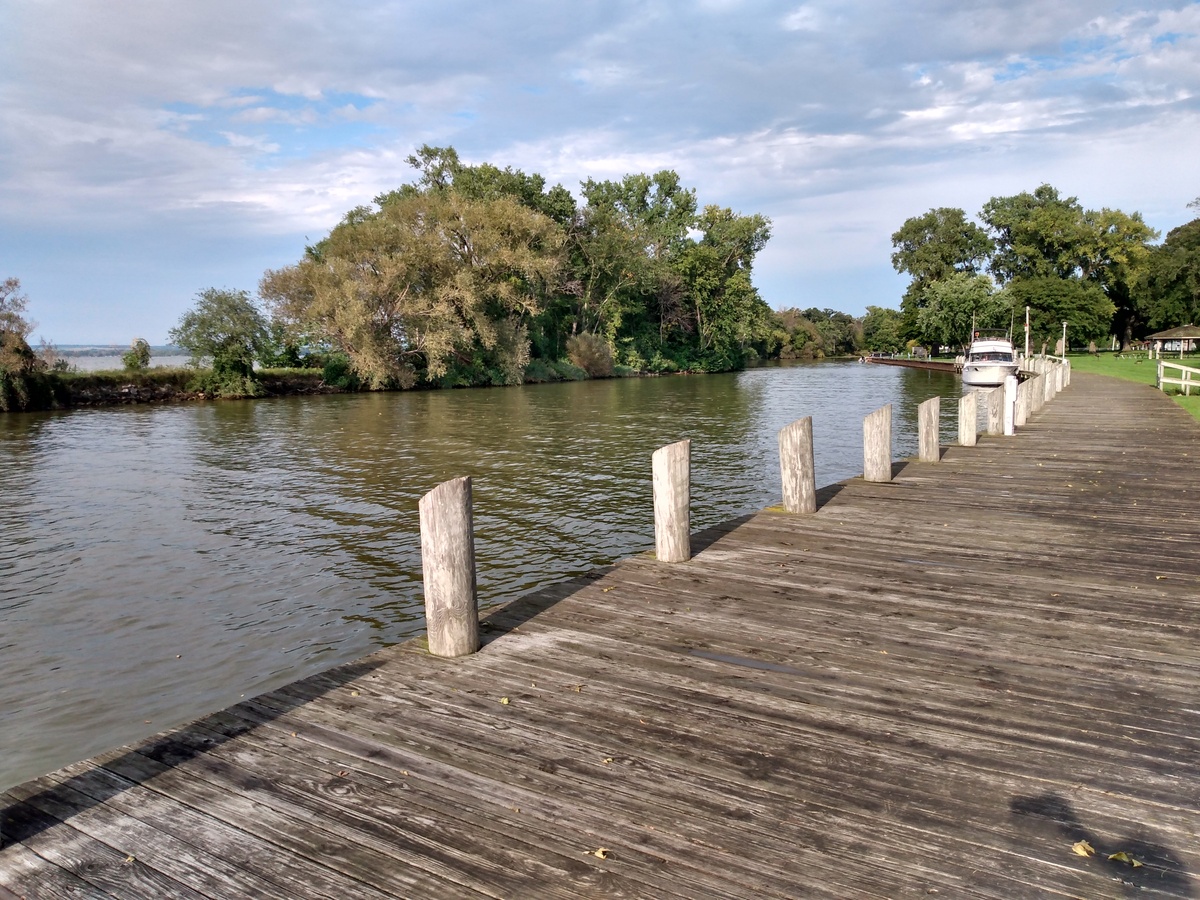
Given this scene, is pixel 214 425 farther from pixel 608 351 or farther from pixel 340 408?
pixel 608 351

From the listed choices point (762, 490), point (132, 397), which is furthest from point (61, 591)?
point (132, 397)

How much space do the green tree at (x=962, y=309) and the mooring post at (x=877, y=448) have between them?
70.3 meters

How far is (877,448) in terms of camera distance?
11.6m

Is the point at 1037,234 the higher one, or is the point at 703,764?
the point at 1037,234

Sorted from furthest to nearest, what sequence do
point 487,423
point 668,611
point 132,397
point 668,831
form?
point 132,397
point 487,423
point 668,611
point 668,831

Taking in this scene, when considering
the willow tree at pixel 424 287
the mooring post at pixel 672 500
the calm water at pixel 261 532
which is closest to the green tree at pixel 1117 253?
the willow tree at pixel 424 287

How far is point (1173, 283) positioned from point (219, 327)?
274 ft

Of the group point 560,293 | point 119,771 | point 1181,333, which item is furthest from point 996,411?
point 1181,333

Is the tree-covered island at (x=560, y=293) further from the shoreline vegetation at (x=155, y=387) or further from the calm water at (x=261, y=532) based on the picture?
the calm water at (x=261, y=532)

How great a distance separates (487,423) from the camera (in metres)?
29.4

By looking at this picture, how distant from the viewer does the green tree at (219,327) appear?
157ft

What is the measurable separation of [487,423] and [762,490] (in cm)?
1610

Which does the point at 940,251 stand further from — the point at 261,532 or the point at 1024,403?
the point at 261,532

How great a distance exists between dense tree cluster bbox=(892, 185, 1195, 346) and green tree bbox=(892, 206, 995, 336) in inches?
4.8
